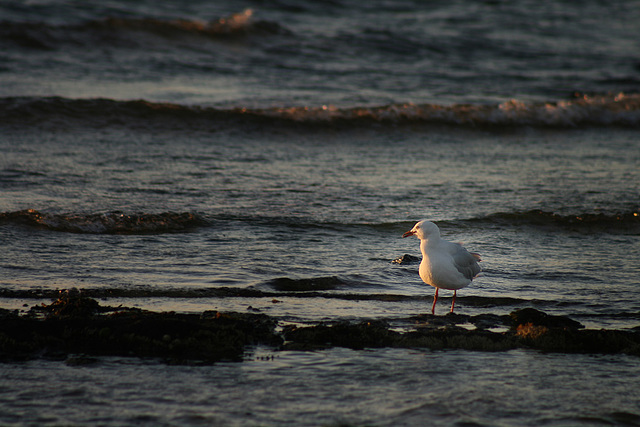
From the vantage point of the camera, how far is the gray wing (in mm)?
5320

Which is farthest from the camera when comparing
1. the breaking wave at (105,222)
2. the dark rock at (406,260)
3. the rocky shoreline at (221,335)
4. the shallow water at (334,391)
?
the breaking wave at (105,222)

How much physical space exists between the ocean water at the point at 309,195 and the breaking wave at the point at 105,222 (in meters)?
0.03

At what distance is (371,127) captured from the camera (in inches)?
483

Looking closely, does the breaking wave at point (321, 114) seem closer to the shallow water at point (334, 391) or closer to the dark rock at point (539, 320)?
the dark rock at point (539, 320)

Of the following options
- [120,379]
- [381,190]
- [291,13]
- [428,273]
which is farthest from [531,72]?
[120,379]

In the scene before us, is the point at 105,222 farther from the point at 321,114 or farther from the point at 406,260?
the point at 321,114

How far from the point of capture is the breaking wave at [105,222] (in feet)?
22.0

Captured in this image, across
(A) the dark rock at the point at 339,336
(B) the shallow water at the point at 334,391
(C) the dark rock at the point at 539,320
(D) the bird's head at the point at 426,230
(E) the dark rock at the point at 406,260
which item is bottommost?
(B) the shallow water at the point at 334,391

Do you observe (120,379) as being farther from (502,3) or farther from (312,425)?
(502,3)

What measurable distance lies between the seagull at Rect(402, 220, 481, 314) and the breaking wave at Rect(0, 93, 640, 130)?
6.73 m

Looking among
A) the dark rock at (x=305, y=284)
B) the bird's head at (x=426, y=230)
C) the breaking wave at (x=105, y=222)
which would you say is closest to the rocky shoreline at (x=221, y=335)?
the dark rock at (x=305, y=284)

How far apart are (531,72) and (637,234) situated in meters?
10.6

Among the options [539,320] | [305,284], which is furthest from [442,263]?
[305,284]

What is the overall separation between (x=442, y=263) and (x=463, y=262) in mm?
258
